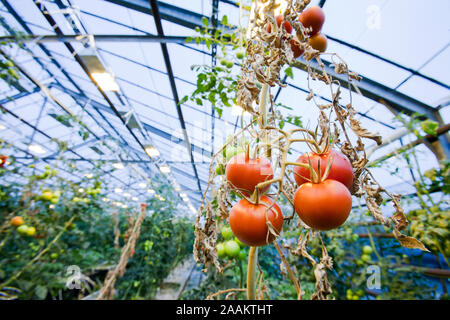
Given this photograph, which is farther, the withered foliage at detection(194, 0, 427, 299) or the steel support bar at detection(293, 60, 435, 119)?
the steel support bar at detection(293, 60, 435, 119)

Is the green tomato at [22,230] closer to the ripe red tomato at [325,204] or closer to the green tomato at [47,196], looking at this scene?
the green tomato at [47,196]

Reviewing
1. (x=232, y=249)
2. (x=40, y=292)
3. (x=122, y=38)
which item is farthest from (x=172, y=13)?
(x=40, y=292)

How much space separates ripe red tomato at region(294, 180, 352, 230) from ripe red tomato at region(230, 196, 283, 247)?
0.05 m

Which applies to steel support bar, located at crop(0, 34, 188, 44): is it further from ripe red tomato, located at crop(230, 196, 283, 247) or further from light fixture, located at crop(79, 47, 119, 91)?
ripe red tomato, located at crop(230, 196, 283, 247)

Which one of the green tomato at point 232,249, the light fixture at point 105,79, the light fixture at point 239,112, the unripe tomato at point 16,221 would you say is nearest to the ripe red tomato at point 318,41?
the light fixture at point 239,112

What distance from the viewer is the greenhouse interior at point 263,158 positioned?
0.37 meters

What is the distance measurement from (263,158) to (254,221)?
125mm

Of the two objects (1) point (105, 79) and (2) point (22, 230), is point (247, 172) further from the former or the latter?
(1) point (105, 79)

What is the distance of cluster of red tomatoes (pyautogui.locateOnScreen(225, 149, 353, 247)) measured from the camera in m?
0.31

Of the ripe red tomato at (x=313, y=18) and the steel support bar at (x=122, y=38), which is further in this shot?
the steel support bar at (x=122, y=38)

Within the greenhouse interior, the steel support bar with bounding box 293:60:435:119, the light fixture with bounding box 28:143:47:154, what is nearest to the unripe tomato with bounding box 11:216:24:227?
the greenhouse interior

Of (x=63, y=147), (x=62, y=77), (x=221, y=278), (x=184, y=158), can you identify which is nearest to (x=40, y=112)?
(x=62, y=77)
